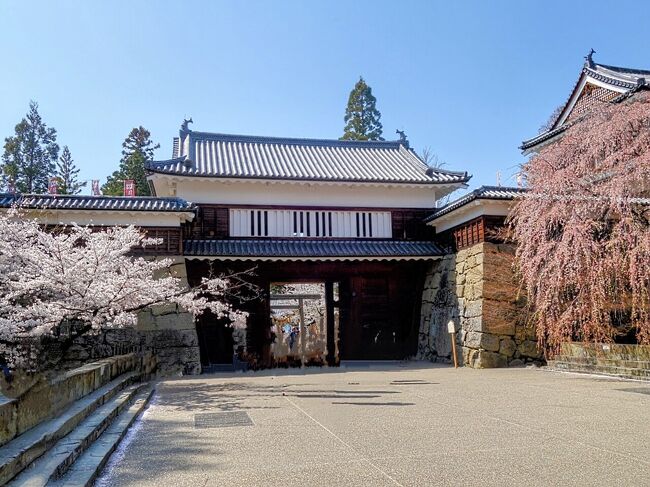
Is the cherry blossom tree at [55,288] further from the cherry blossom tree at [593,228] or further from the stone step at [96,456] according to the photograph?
the cherry blossom tree at [593,228]

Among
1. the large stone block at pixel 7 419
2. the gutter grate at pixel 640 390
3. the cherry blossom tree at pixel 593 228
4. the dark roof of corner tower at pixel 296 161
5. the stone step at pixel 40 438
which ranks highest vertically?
the dark roof of corner tower at pixel 296 161

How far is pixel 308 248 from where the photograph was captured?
15969mm

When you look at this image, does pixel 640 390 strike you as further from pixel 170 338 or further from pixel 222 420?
pixel 170 338

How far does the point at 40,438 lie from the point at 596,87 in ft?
58.3

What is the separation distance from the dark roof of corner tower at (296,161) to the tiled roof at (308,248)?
1.99 meters

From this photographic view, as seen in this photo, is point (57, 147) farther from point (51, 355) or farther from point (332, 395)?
point (332, 395)

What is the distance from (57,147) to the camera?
135 feet

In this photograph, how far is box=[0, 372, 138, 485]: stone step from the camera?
3851 millimetres

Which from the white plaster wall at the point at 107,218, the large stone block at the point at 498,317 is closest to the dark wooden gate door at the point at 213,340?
the white plaster wall at the point at 107,218

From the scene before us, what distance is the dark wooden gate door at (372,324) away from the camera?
16.8m

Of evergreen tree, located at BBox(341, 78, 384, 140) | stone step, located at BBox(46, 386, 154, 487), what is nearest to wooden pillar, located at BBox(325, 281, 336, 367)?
stone step, located at BBox(46, 386, 154, 487)

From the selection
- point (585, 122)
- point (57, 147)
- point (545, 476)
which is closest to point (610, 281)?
point (585, 122)

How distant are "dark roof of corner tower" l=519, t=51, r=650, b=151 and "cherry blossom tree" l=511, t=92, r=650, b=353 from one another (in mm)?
3201

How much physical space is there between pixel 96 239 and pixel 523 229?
954cm
